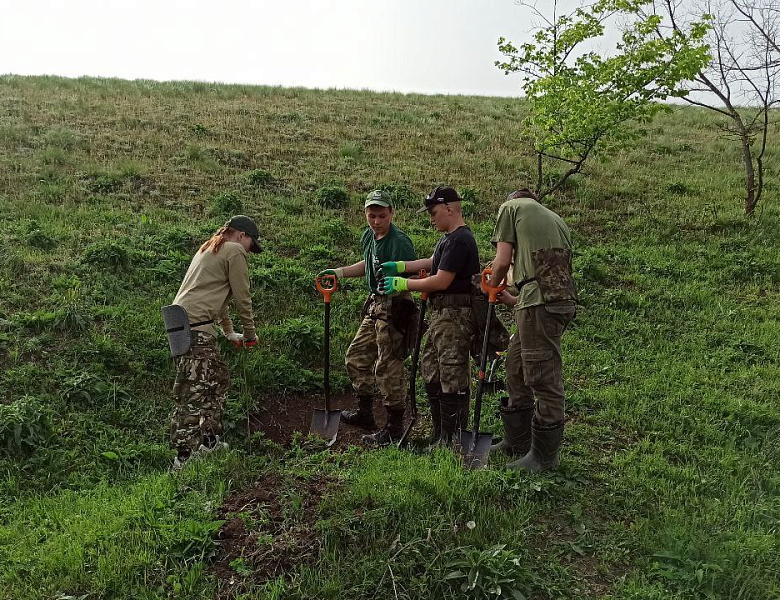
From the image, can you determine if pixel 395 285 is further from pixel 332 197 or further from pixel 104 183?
pixel 104 183

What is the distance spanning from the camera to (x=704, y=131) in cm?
1972

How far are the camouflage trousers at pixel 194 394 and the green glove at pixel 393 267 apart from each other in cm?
164

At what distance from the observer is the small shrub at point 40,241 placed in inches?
315

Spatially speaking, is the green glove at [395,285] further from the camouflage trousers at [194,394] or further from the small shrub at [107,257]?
the small shrub at [107,257]

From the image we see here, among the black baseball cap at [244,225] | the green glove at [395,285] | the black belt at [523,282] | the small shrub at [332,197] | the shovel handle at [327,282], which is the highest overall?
the small shrub at [332,197]

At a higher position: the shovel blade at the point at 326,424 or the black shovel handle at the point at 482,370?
the black shovel handle at the point at 482,370

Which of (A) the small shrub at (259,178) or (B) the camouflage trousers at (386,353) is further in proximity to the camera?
(A) the small shrub at (259,178)

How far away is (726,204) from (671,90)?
3.68 metres

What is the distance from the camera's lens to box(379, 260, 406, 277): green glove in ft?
16.3

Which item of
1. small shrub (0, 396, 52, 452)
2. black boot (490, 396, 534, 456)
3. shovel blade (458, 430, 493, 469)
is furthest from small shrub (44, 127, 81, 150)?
black boot (490, 396, 534, 456)

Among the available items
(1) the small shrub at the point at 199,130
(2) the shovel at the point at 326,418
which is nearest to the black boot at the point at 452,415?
(2) the shovel at the point at 326,418

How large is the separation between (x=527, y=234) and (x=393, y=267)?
1.17 m

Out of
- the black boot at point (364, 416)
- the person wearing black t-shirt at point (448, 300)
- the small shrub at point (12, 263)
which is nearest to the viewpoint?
the person wearing black t-shirt at point (448, 300)

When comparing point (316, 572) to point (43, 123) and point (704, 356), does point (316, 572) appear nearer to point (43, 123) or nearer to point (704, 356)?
point (704, 356)
